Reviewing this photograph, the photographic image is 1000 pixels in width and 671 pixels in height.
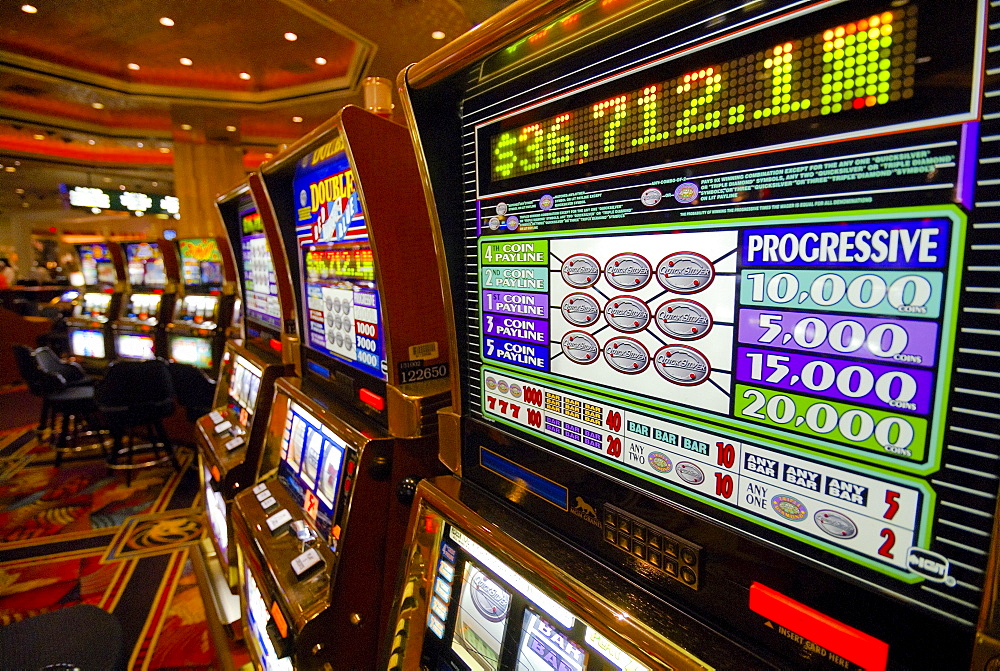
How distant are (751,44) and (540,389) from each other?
0.65 metres

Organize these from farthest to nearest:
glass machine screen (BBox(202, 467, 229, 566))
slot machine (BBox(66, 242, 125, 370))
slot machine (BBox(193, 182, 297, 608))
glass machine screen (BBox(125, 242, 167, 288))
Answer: slot machine (BBox(66, 242, 125, 370))
glass machine screen (BBox(125, 242, 167, 288))
glass machine screen (BBox(202, 467, 229, 566))
slot machine (BBox(193, 182, 297, 608))

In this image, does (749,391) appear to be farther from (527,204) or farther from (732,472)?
(527,204)

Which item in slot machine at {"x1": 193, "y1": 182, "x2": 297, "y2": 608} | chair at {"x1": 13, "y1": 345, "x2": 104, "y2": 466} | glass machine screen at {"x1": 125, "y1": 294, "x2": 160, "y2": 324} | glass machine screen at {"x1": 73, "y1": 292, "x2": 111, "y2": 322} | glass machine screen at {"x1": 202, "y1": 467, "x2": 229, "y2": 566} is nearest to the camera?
slot machine at {"x1": 193, "y1": 182, "x2": 297, "y2": 608}

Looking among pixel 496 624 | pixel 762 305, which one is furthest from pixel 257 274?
pixel 762 305

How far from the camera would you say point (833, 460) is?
2.10ft

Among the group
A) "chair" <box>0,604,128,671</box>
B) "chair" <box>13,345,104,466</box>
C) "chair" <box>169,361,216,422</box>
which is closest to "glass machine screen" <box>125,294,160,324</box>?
"chair" <box>13,345,104,466</box>

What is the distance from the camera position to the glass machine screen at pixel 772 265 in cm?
55

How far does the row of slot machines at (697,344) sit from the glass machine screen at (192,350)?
4670 mm

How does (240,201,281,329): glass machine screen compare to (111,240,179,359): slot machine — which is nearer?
(240,201,281,329): glass machine screen

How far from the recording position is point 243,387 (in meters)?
2.93

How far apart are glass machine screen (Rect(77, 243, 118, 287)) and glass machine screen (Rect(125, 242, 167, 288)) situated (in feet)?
1.98

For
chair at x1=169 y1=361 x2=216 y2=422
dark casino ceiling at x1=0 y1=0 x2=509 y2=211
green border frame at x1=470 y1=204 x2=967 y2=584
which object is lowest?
chair at x1=169 y1=361 x2=216 y2=422

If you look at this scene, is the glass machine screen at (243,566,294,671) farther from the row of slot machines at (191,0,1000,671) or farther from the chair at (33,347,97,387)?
the chair at (33,347,97,387)

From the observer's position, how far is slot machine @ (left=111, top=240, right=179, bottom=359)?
593 centimetres
